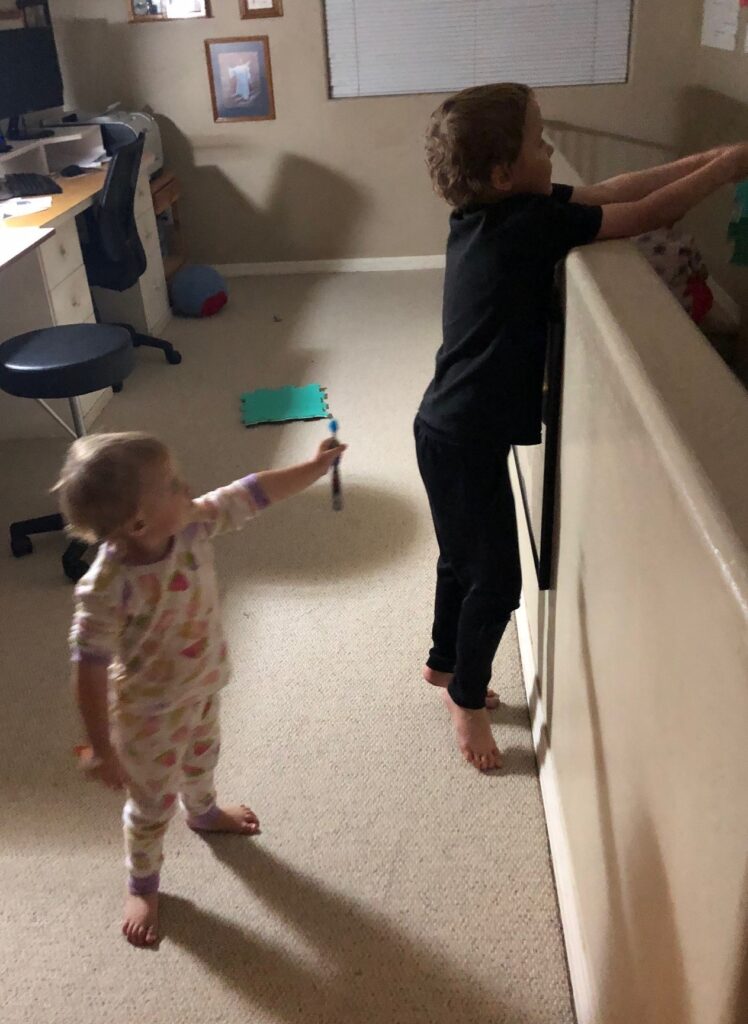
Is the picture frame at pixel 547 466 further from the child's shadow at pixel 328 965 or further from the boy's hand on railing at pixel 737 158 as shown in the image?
the child's shadow at pixel 328 965

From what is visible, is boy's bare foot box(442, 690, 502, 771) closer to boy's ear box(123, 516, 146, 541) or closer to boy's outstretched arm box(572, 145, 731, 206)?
boy's ear box(123, 516, 146, 541)

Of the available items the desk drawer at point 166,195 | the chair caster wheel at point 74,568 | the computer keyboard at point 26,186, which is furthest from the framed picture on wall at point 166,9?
the chair caster wheel at point 74,568

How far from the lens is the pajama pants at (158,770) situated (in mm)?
1307

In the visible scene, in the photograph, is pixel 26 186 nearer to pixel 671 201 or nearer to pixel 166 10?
pixel 166 10

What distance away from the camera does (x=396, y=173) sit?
4762 millimetres

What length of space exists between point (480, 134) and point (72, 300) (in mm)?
2386

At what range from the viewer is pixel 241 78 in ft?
15.0

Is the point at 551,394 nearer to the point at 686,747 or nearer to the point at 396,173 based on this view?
the point at 686,747

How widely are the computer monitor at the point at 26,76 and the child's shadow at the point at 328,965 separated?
348 centimetres

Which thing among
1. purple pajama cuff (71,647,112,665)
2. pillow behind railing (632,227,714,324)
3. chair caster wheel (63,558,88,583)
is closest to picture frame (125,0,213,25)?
chair caster wheel (63,558,88,583)

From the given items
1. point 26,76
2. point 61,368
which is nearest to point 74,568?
point 61,368

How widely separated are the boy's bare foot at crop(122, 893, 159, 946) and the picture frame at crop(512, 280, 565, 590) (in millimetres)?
A: 840

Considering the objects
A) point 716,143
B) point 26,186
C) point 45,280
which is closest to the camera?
point 45,280

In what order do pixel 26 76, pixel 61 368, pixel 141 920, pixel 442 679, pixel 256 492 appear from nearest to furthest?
pixel 256 492 → pixel 141 920 → pixel 442 679 → pixel 61 368 → pixel 26 76
